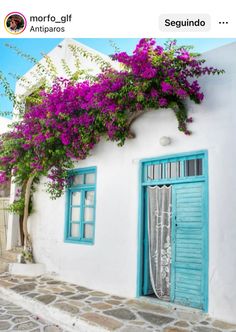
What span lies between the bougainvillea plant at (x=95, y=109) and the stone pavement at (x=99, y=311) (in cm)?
234

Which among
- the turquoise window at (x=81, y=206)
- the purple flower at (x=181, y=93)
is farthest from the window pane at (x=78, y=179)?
the purple flower at (x=181, y=93)

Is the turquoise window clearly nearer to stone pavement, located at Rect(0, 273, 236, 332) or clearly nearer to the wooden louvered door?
stone pavement, located at Rect(0, 273, 236, 332)

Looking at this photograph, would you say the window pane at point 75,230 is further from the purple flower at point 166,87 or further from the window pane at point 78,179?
the purple flower at point 166,87

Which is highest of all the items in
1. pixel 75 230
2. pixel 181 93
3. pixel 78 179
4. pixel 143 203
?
pixel 181 93

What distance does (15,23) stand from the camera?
3678mm

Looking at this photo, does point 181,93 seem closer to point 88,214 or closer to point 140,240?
point 140,240

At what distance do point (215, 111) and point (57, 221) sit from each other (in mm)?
4714

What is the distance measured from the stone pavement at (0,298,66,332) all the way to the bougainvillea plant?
2.82 meters

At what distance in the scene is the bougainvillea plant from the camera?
5547 millimetres

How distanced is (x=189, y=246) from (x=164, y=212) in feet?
2.53

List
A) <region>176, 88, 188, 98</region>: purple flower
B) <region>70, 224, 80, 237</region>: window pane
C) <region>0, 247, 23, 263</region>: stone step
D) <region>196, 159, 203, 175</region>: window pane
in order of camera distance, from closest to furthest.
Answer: <region>176, 88, 188, 98</region>: purple flower → <region>196, 159, 203, 175</region>: window pane → <region>70, 224, 80, 237</region>: window pane → <region>0, 247, 23, 263</region>: stone step

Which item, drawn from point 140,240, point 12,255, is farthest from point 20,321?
point 12,255

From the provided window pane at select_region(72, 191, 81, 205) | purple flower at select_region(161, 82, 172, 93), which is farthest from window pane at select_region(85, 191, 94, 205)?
purple flower at select_region(161, 82, 172, 93)

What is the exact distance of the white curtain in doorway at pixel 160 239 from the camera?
5867mm
